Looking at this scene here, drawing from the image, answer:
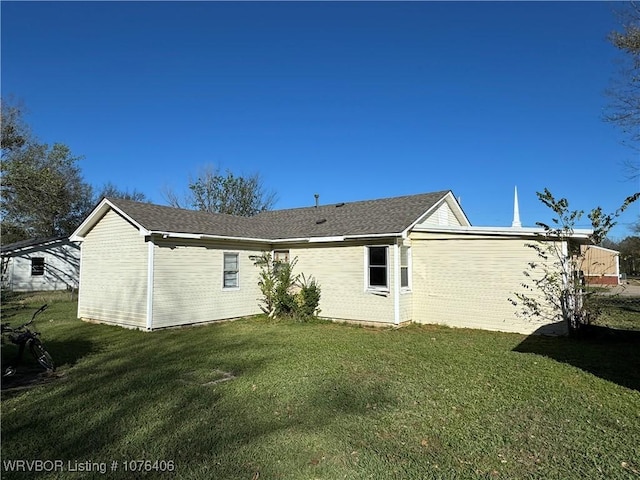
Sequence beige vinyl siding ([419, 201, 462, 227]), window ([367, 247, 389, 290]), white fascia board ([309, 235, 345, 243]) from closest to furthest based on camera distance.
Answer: window ([367, 247, 389, 290])
white fascia board ([309, 235, 345, 243])
beige vinyl siding ([419, 201, 462, 227])

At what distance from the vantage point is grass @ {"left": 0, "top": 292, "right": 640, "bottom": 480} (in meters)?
3.58

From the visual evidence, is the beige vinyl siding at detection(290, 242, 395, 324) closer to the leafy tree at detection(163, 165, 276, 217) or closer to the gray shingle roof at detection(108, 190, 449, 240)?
the gray shingle roof at detection(108, 190, 449, 240)

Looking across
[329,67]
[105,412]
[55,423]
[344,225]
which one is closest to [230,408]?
[105,412]

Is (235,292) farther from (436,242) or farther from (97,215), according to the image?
(436,242)

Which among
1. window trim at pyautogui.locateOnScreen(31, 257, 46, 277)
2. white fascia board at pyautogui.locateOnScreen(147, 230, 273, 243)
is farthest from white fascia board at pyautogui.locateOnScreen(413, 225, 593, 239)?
window trim at pyautogui.locateOnScreen(31, 257, 46, 277)

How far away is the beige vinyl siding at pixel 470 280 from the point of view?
10859 mm

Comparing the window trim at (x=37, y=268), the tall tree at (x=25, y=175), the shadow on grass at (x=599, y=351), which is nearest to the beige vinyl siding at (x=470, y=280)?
the shadow on grass at (x=599, y=351)

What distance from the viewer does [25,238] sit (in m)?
32.1

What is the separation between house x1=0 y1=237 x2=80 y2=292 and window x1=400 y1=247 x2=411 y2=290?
21.9m

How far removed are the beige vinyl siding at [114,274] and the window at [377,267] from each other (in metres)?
6.74

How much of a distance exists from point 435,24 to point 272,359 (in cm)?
1033

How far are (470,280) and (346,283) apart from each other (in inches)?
150

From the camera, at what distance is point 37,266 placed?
25.9 meters

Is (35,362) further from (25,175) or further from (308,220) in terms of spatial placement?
(25,175)
